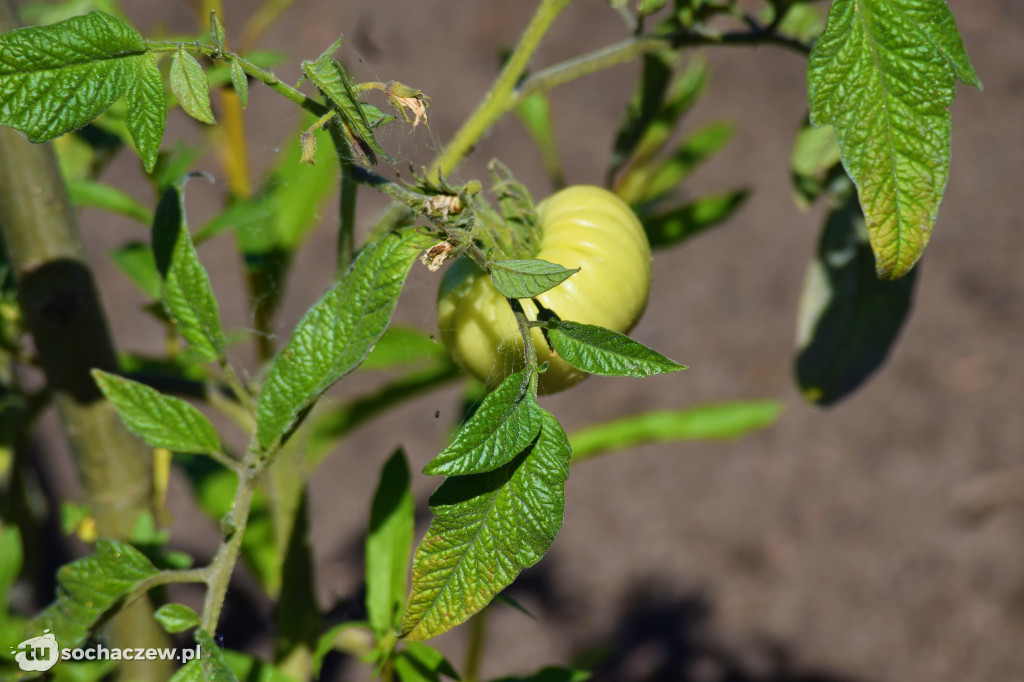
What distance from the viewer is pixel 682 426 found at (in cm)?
132

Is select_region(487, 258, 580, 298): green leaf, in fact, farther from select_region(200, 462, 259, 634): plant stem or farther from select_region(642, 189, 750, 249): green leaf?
select_region(642, 189, 750, 249): green leaf

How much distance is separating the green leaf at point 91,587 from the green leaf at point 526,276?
31cm

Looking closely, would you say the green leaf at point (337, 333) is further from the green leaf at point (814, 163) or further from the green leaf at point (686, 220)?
the green leaf at point (686, 220)

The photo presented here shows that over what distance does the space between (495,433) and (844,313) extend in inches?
24.0

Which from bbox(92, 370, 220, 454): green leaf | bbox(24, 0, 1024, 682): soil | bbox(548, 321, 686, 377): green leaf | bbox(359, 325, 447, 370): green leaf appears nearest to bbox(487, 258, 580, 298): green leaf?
bbox(548, 321, 686, 377): green leaf

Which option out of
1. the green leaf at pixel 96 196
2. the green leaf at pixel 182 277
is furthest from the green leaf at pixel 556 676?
the green leaf at pixel 96 196

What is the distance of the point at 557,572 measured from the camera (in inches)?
88.4

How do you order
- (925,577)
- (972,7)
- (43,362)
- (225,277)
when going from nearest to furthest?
(43,362) < (925,577) < (225,277) < (972,7)

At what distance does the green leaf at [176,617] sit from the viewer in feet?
1.81

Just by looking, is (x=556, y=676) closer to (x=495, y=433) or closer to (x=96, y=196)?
(x=495, y=433)

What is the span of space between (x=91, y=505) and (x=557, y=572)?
1.63 metres

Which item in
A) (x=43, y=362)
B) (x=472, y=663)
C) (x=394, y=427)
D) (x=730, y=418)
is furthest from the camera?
(x=394, y=427)

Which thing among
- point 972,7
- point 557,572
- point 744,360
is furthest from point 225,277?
point 972,7

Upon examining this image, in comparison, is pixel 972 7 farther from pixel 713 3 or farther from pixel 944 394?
pixel 713 3
